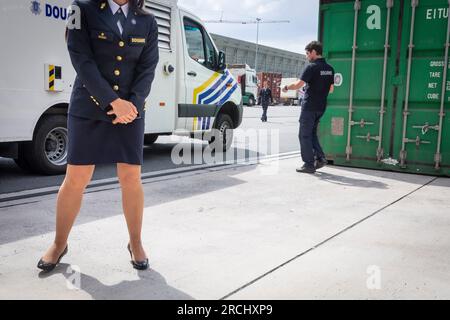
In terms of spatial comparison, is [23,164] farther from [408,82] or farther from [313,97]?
[408,82]

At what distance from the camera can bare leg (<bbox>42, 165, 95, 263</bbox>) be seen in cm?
294

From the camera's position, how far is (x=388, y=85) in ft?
23.0

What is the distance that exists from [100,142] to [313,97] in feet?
14.9

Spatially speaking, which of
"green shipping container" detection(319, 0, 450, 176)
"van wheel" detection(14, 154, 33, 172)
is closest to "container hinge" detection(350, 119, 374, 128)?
"green shipping container" detection(319, 0, 450, 176)

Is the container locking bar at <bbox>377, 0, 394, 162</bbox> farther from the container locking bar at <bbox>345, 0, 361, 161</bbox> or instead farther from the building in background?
the building in background

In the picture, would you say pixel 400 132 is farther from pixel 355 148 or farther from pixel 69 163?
pixel 69 163

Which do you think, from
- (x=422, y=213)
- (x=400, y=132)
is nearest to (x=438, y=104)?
(x=400, y=132)

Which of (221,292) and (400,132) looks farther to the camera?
(400,132)

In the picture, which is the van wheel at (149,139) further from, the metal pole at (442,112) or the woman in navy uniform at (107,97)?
the woman in navy uniform at (107,97)

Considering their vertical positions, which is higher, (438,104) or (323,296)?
(438,104)

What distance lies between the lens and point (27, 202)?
15.4 ft

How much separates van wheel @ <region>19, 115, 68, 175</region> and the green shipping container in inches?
154

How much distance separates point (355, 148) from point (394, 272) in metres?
4.47
